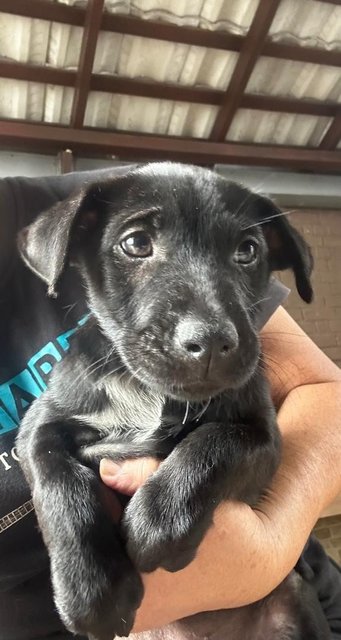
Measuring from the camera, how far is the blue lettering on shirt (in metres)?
1.45

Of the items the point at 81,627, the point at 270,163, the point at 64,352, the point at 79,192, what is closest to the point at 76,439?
the point at 64,352

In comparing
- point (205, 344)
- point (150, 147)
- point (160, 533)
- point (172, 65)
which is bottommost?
point (150, 147)

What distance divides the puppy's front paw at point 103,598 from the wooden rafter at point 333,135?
4201 millimetres

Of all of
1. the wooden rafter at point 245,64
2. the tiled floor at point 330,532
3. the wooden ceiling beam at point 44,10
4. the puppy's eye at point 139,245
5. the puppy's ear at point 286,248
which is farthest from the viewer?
the tiled floor at point 330,532

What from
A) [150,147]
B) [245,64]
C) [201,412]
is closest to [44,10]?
[150,147]

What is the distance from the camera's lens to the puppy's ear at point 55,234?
1.16 meters

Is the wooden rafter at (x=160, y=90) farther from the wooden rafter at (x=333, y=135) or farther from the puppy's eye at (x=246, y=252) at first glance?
the puppy's eye at (x=246, y=252)

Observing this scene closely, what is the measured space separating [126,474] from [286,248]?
2.18 feet

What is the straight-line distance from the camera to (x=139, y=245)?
3.99 ft

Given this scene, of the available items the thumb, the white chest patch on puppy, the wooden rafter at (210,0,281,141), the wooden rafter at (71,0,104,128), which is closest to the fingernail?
the thumb

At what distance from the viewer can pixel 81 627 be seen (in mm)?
985

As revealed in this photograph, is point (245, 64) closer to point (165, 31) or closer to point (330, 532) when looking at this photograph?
point (165, 31)

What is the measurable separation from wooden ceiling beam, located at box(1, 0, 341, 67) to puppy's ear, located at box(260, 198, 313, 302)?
232 cm

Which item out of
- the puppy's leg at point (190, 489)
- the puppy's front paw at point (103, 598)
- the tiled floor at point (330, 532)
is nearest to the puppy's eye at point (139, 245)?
the puppy's leg at point (190, 489)
